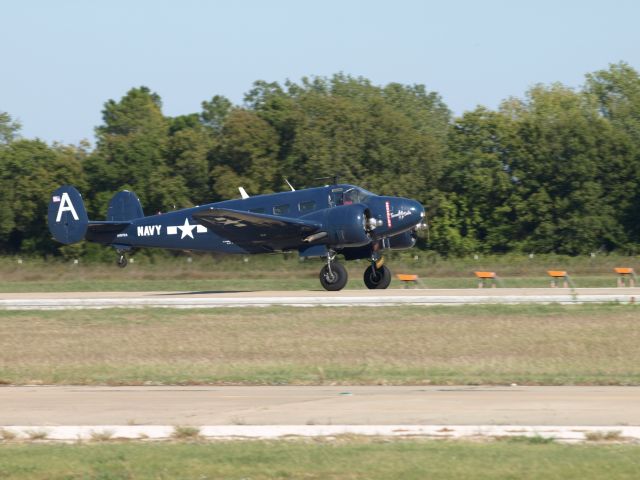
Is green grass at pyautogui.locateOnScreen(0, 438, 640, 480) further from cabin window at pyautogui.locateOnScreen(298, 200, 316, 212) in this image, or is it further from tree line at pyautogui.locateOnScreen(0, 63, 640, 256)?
tree line at pyautogui.locateOnScreen(0, 63, 640, 256)

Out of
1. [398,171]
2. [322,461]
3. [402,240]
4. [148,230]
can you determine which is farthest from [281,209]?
[398,171]

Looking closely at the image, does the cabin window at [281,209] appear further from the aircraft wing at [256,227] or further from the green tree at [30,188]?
the green tree at [30,188]

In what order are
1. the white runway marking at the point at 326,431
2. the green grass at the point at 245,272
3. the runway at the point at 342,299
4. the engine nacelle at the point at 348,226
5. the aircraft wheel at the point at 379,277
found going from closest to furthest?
the white runway marking at the point at 326,431 → the runway at the point at 342,299 → the engine nacelle at the point at 348,226 → the aircraft wheel at the point at 379,277 → the green grass at the point at 245,272

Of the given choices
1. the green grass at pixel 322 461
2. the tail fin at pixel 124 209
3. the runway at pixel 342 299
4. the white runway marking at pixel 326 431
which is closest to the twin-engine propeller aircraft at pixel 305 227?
the tail fin at pixel 124 209

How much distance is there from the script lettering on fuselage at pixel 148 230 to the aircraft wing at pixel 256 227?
299 centimetres

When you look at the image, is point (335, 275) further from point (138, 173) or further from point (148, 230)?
point (138, 173)

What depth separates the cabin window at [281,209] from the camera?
34.2 metres

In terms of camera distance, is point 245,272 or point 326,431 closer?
point 326,431

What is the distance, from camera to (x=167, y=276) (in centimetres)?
4478

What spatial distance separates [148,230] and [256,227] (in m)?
5.14

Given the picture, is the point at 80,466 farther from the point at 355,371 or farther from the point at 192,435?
the point at 355,371

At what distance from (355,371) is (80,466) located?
8.30m

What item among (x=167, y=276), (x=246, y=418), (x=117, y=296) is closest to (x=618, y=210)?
(x=167, y=276)

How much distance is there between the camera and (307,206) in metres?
33.8
